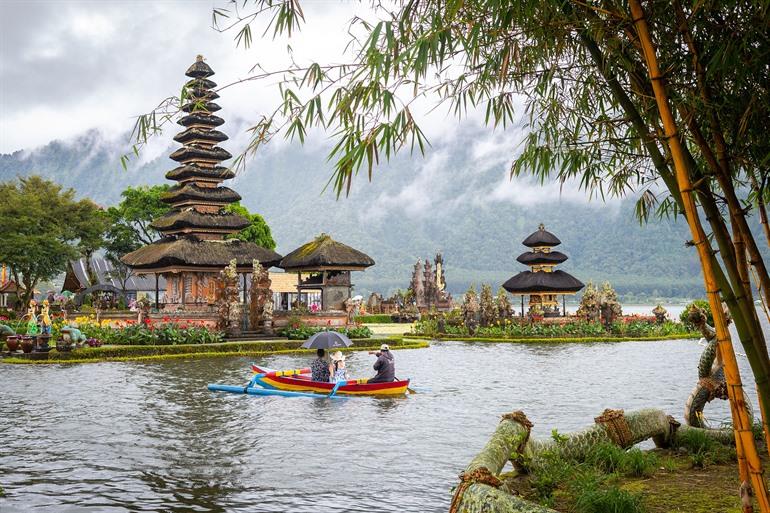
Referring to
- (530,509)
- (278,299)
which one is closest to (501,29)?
(530,509)

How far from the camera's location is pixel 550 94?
23.3 feet

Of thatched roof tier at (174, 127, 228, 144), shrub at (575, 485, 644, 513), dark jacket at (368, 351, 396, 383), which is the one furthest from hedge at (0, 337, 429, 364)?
shrub at (575, 485, 644, 513)

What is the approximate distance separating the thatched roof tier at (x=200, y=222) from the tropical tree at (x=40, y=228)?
34.8ft

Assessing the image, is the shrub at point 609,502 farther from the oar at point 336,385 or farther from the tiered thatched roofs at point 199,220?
the tiered thatched roofs at point 199,220

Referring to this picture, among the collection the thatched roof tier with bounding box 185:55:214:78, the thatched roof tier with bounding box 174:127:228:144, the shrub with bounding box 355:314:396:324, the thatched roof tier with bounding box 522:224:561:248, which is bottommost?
the shrub with bounding box 355:314:396:324

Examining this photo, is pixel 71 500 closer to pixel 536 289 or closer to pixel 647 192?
pixel 647 192

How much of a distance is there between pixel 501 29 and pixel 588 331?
33795 mm

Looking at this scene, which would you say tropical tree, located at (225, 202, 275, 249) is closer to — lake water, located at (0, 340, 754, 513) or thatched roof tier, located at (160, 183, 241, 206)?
thatched roof tier, located at (160, 183, 241, 206)

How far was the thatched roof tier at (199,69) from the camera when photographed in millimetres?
45031

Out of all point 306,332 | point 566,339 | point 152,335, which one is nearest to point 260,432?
point 152,335

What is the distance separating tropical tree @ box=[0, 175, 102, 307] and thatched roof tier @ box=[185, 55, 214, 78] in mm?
13996

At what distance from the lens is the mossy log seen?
4922mm

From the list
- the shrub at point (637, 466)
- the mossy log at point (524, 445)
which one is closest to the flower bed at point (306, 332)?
the mossy log at point (524, 445)

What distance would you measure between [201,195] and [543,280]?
67.4 feet
